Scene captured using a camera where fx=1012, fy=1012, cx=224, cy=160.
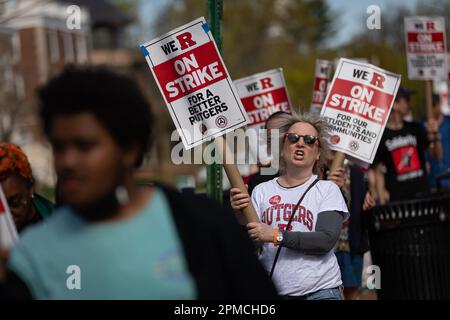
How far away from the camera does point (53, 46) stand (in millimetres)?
54875

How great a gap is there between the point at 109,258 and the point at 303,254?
2.61 metres

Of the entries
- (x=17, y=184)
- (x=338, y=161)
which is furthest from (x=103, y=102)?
(x=338, y=161)

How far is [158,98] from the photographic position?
179 feet

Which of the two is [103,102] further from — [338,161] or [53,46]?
[53,46]

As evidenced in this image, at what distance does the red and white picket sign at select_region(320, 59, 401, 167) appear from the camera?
6871mm

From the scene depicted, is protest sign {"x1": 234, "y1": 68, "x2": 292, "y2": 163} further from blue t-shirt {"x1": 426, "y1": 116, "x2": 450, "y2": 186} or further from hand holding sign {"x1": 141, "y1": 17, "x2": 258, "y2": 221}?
blue t-shirt {"x1": 426, "y1": 116, "x2": 450, "y2": 186}

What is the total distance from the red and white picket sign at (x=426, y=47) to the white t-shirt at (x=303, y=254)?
18.8ft

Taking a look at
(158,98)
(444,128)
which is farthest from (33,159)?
(444,128)

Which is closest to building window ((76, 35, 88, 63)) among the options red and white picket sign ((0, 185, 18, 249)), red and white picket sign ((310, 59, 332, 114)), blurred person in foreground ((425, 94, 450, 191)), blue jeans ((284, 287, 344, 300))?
blurred person in foreground ((425, 94, 450, 191))

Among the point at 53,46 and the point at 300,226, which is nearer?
the point at 300,226

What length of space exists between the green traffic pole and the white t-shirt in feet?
6.10

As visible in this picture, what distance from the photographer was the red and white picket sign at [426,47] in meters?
10.9
